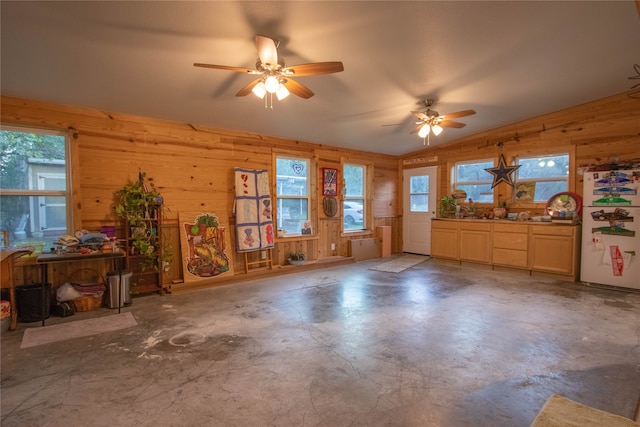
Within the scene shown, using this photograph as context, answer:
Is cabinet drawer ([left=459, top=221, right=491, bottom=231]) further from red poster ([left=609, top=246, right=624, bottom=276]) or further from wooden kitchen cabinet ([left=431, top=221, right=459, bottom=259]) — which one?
red poster ([left=609, top=246, right=624, bottom=276])

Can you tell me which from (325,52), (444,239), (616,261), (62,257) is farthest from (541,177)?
(62,257)

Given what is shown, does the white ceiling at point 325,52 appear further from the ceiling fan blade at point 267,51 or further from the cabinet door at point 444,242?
the cabinet door at point 444,242

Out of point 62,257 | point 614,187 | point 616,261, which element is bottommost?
point 616,261

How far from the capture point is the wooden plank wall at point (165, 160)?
384 cm

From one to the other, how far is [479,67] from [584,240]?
3.31 metres

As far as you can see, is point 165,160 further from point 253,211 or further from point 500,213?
point 500,213

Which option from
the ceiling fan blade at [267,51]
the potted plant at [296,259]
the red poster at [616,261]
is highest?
the ceiling fan blade at [267,51]

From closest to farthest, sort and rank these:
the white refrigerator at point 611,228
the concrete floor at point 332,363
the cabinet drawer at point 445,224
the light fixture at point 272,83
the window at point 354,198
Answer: the concrete floor at point 332,363 < the light fixture at point 272,83 < the white refrigerator at point 611,228 < the cabinet drawer at point 445,224 < the window at point 354,198

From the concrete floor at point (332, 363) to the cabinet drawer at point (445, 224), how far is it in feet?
8.18

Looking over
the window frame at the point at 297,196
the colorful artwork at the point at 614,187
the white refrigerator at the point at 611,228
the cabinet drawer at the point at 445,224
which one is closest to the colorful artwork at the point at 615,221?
the white refrigerator at the point at 611,228

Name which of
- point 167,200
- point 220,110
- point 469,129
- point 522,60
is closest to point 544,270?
point 469,129

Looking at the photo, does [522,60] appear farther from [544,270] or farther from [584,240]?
[544,270]

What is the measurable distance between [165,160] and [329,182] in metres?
3.05

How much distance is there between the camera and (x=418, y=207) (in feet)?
24.2
